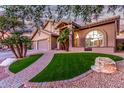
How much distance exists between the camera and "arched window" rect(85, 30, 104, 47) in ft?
14.3

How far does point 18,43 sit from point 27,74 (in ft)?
2.61

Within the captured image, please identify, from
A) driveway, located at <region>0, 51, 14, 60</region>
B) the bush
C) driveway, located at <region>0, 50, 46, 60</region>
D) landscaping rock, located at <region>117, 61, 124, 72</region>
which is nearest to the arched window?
the bush

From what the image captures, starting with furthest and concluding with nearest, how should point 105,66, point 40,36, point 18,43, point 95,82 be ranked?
point 40,36
point 18,43
point 105,66
point 95,82

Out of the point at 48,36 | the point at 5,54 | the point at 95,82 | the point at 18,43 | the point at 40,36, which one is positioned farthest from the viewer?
the point at 48,36

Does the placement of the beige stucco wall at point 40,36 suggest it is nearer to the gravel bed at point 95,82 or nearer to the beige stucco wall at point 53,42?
the beige stucco wall at point 53,42

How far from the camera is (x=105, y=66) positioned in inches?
165

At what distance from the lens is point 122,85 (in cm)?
399

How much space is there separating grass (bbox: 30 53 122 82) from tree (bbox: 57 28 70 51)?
0.73 feet

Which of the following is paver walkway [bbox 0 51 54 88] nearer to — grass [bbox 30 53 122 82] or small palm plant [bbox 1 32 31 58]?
grass [bbox 30 53 122 82]

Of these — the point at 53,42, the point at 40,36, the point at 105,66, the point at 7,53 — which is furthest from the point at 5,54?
the point at 105,66

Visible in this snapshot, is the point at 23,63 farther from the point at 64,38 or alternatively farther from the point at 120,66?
the point at 120,66

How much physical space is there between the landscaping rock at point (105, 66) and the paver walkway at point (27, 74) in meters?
1.16
